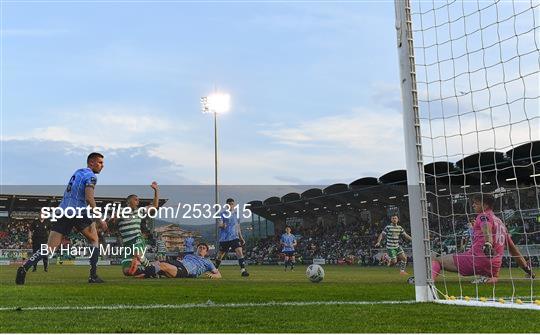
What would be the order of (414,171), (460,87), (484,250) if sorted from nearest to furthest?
1. (414,171)
2. (460,87)
3. (484,250)

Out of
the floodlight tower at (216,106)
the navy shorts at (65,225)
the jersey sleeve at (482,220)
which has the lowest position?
the jersey sleeve at (482,220)

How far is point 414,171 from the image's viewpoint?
20.8 ft

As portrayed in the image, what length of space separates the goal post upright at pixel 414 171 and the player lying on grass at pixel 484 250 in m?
1.97

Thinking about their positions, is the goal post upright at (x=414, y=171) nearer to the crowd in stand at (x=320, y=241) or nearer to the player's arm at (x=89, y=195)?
the player's arm at (x=89, y=195)

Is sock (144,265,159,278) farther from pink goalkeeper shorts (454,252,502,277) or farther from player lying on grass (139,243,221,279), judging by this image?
pink goalkeeper shorts (454,252,502,277)

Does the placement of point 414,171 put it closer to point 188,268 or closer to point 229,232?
point 188,268

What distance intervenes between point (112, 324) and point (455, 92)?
472cm

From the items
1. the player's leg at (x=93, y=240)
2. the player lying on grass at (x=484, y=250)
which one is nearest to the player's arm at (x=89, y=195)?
the player's leg at (x=93, y=240)

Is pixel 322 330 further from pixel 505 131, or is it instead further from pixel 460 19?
pixel 460 19

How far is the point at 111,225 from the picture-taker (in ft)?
90.5

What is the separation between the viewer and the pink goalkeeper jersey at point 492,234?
30.1ft

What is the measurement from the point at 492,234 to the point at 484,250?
12.3 inches

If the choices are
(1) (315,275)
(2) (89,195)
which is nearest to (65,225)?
(2) (89,195)

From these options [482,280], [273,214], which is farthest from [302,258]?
[482,280]
